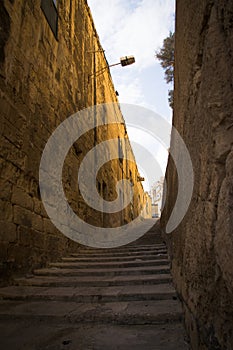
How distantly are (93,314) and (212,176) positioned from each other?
146 cm

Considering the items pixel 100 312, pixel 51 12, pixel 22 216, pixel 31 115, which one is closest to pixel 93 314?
pixel 100 312

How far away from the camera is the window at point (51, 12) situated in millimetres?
4133

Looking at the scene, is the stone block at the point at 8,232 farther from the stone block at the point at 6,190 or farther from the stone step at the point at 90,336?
the stone step at the point at 90,336

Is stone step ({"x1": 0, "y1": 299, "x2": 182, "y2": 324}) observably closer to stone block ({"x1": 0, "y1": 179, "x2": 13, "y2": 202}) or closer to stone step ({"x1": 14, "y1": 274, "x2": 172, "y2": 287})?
stone step ({"x1": 14, "y1": 274, "x2": 172, "y2": 287})

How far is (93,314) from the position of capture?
178 cm

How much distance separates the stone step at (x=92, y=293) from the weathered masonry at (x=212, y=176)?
909 mm

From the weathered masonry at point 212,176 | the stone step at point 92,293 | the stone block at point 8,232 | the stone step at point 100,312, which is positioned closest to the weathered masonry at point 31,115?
the stone block at point 8,232

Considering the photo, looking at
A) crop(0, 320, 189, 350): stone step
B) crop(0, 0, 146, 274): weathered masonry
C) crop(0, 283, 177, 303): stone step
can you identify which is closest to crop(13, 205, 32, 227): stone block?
crop(0, 0, 146, 274): weathered masonry

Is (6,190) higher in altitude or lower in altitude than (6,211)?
higher

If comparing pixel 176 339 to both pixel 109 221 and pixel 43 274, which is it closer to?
pixel 43 274

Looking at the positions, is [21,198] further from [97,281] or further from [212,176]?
[212,176]

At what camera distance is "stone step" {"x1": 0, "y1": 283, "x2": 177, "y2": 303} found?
2.08 m

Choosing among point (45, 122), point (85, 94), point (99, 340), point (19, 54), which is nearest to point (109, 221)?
point (85, 94)

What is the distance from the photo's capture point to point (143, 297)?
2.08 meters
